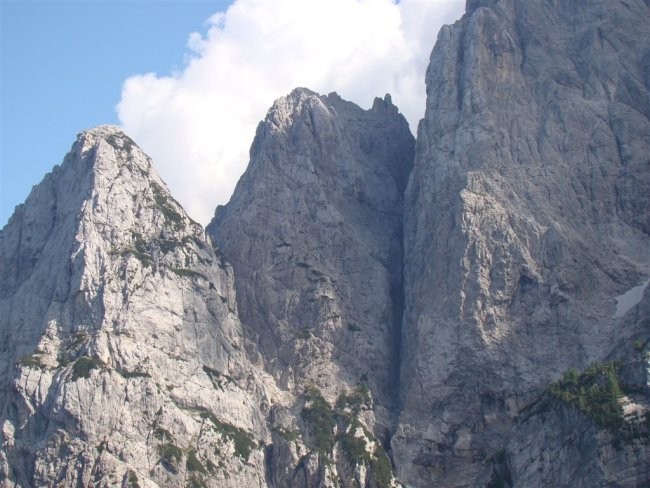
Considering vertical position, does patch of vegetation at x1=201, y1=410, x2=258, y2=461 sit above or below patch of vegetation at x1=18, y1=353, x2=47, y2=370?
below

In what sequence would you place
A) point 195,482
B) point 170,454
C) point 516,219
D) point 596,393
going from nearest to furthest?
point 596,393, point 195,482, point 170,454, point 516,219

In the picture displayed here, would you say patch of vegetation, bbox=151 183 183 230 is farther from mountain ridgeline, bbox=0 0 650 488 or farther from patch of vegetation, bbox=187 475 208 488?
patch of vegetation, bbox=187 475 208 488

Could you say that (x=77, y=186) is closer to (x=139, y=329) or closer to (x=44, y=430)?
(x=139, y=329)

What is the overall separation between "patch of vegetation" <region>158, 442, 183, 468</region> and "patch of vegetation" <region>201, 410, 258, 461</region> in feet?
21.5

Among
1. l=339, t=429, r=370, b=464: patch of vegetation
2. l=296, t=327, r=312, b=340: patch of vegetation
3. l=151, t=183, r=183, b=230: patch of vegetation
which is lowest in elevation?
l=339, t=429, r=370, b=464: patch of vegetation

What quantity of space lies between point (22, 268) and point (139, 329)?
89.1 feet

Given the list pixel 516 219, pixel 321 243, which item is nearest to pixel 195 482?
pixel 321 243

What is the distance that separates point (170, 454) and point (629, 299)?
2213 inches

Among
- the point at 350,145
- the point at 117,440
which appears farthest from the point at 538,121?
the point at 117,440

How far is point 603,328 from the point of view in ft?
431

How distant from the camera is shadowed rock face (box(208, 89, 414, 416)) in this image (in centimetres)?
14525

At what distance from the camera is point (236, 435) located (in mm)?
128875

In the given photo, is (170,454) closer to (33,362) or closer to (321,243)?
(33,362)

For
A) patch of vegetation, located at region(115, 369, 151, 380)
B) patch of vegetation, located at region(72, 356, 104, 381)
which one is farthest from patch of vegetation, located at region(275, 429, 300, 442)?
patch of vegetation, located at region(72, 356, 104, 381)
